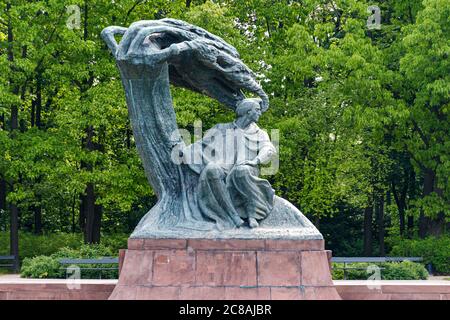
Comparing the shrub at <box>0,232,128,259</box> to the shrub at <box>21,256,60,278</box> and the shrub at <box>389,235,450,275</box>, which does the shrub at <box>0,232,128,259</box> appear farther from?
the shrub at <box>389,235,450,275</box>

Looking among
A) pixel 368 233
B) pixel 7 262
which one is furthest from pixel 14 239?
pixel 368 233

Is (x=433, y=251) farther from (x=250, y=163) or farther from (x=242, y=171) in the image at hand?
(x=242, y=171)

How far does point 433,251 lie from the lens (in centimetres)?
2142

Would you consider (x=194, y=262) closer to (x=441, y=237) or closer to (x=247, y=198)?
(x=247, y=198)

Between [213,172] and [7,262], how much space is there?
12979 millimetres

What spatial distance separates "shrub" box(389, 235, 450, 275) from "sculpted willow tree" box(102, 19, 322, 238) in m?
10.4

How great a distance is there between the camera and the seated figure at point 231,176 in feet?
37.1

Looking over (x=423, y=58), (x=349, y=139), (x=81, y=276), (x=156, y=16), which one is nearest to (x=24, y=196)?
(x=81, y=276)

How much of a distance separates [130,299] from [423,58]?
42.2 ft

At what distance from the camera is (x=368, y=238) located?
26.6m

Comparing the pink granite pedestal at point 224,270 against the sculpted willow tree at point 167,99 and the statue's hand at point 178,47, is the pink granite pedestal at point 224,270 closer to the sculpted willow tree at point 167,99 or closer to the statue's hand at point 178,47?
the sculpted willow tree at point 167,99

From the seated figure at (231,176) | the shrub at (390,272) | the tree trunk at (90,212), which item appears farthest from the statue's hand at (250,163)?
the tree trunk at (90,212)

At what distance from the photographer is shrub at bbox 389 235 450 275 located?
21109 mm

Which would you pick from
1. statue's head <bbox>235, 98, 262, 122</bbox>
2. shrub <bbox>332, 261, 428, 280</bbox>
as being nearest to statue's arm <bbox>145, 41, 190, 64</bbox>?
statue's head <bbox>235, 98, 262, 122</bbox>
